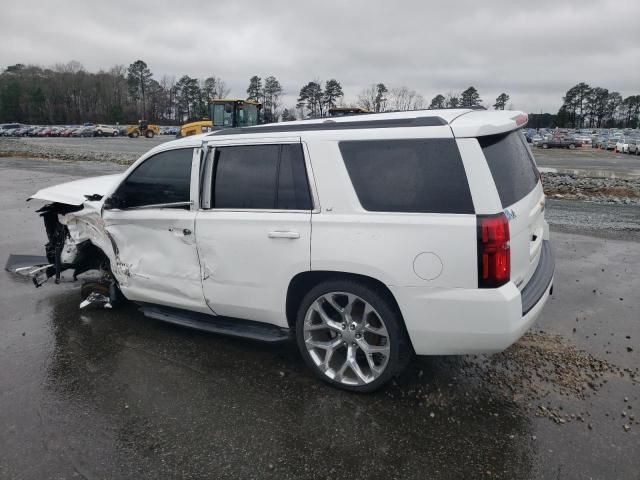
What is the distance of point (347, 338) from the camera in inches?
135

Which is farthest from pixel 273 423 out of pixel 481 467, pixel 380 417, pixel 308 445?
pixel 481 467

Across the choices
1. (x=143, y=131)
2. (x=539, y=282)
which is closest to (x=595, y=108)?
(x=143, y=131)

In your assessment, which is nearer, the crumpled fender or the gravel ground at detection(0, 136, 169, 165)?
the crumpled fender

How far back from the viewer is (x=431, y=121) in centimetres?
308

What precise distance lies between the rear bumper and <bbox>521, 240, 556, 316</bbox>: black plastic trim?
0.01 m

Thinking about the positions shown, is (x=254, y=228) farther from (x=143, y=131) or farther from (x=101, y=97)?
(x=101, y=97)

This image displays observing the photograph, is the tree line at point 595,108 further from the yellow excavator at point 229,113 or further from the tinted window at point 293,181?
the tinted window at point 293,181

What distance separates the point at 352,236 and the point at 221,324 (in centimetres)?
150

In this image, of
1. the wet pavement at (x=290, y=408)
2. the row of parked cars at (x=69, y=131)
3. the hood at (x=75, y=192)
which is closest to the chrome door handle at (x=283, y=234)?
the wet pavement at (x=290, y=408)

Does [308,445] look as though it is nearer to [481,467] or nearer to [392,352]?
[392,352]

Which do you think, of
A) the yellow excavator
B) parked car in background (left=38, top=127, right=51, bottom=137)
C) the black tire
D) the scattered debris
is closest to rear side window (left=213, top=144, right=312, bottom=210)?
the black tire

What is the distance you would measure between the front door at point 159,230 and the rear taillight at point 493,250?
227 centimetres

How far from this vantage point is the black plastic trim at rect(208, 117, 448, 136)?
3.09 meters

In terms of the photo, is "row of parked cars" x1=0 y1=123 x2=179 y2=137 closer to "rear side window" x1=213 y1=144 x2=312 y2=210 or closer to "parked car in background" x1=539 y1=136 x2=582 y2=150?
"parked car in background" x1=539 y1=136 x2=582 y2=150
